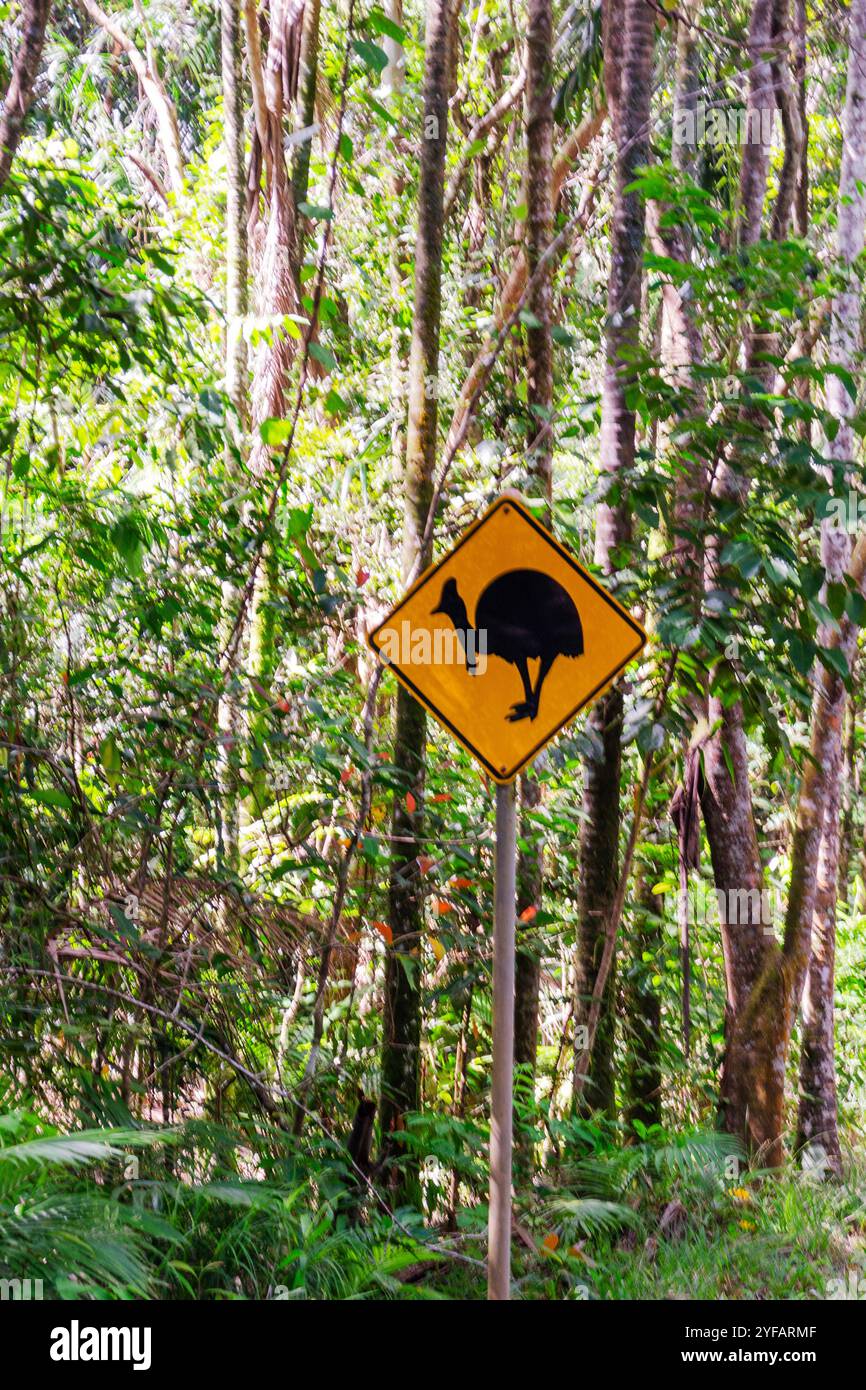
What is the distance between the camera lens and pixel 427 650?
4.05m

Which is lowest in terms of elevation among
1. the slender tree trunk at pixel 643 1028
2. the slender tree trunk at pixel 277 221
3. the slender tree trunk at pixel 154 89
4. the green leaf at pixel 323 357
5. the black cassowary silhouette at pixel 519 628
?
the slender tree trunk at pixel 643 1028

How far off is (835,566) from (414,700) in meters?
3.53

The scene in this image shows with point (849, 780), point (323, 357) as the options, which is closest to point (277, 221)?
point (323, 357)

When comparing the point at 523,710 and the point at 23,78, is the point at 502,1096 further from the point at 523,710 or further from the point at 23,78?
the point at 23,78

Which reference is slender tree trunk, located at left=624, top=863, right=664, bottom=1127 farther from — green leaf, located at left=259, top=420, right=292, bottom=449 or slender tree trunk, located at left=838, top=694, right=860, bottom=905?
slender tree trunk, located at left=838, top=694, right=860, bottom=905

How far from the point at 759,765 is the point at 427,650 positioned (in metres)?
9.51

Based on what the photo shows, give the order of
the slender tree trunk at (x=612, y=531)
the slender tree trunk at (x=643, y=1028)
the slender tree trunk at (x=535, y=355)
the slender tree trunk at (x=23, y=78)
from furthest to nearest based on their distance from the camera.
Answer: the slender tree trunk at (x=643, y=1028) < the slender tree trunk at (x=612, y=531) < the slender tree trunk at (x=535, y=355) < the slender tree trunk at (x=23, y=78)

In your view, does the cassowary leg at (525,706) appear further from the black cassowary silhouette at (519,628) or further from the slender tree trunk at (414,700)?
the slender tree trunk at (414,700)

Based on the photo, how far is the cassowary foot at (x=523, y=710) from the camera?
13.3 ft

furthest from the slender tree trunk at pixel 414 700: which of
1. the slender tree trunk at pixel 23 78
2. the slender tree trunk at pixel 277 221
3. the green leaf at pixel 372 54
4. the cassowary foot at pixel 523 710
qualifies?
the slender tree trunk at pixel 277 221

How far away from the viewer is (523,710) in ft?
13.3

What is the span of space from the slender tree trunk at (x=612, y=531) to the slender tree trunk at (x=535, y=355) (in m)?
0.29

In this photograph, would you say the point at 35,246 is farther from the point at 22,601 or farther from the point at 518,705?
the point at 518,705

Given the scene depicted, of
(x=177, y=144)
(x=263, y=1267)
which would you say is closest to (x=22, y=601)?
(x=263, y=1267)
